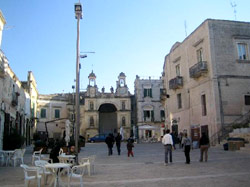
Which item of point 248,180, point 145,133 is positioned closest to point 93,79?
point 145,133

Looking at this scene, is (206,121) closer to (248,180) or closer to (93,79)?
(248,180)

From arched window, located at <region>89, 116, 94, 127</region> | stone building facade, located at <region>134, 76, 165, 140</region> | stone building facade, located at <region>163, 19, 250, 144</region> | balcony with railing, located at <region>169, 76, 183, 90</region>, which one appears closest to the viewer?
stone building facade, located at <region>163, 19, 250, 144</region>

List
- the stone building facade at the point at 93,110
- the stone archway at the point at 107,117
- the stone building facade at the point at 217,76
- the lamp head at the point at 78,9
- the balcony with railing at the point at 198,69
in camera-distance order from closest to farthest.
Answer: the lamp head at the point at 78,9, the stone building facade at the point at 217,76, the balcony with railing at the point at 198,69, the stone building facade at the point at 93,110, the stone archway at the point at 107,117

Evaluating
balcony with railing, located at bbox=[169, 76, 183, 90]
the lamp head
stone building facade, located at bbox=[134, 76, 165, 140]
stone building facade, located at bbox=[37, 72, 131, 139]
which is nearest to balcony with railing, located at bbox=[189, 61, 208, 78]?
balcony with railing, located at bbox=[169, 76, 183, 90]

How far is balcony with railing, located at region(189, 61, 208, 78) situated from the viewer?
2348 centimetres

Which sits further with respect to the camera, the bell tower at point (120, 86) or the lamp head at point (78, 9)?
the bell tower at point (120, 86)

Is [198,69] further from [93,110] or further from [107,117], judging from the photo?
[107,117]

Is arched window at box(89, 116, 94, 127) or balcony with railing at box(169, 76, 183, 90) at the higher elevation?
balcony with railing at box(169, 76, 183, 90)

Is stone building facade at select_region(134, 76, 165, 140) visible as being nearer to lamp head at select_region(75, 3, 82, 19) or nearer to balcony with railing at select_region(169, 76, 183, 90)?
balcony with railing at select_region(169, 76, 183, 90)

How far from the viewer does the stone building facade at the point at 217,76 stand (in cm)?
2234

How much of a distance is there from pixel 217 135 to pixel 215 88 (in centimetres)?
414

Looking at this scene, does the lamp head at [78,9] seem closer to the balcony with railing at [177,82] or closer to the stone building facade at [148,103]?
the balcony with railing at [177,82]

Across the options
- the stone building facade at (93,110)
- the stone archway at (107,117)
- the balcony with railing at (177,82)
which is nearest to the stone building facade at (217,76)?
the balcony with railing at (177,82)

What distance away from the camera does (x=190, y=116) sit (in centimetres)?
2669
